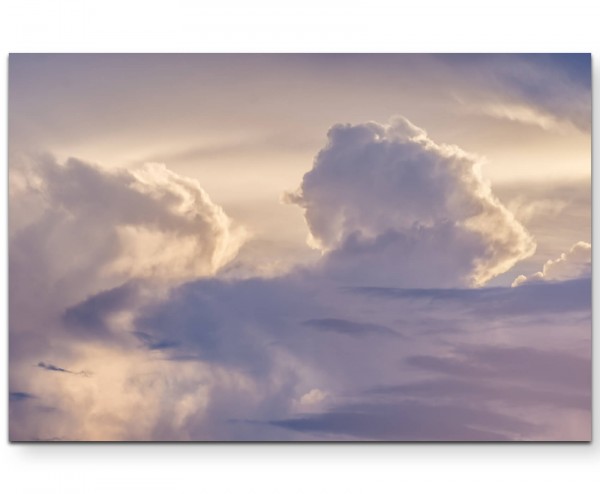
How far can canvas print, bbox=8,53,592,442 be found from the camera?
4.07m

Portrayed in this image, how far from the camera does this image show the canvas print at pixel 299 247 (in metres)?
4.07

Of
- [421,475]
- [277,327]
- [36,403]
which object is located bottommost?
[421,475]

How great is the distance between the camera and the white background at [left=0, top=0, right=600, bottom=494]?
410 centimetres

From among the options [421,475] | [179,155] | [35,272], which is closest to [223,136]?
[179,155]

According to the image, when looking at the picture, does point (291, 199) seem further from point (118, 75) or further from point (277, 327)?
point (118, 75)

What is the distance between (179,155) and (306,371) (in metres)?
1.23

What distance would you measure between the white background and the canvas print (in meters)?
0.09

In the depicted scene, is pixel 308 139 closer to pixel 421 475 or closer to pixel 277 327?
pixel 277 327

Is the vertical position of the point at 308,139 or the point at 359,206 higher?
the point at 308,139

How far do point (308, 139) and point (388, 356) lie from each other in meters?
1.14

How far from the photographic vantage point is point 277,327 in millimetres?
4078
